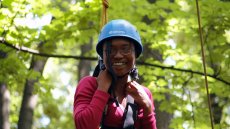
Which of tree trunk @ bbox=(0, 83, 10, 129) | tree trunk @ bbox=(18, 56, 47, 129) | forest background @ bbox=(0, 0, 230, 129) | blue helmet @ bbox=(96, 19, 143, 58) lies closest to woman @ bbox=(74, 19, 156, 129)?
blue helmet @ bbox=(96, 19, 143, 58)

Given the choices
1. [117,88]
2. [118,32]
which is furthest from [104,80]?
[118,32]

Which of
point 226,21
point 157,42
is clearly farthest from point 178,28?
point 226,21

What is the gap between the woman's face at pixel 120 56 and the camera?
2.47 metres

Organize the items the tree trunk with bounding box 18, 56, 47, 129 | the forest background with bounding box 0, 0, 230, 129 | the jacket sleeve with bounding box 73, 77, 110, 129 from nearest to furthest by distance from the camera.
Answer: the jacket sleeve with bounding box 73, 77, 110, 129
the forest background with bounding box 0, 0, 230, 129
the tree trunk with bounding box 18, 56, 47, 129

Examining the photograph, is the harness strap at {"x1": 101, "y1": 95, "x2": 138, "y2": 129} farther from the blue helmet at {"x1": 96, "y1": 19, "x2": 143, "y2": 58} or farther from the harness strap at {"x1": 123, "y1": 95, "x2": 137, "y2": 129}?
the blue helmet at {"x1": 96, "y1": 19, "x2": 143, "y2": 58}

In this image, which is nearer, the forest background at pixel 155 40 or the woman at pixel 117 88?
the woman at pixel 117 88

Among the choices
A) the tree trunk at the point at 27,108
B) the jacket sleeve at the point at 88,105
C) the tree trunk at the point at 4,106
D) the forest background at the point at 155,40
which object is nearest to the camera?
the jacket sleeve at the point at 88,105

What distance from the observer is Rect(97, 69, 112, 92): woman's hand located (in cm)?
241

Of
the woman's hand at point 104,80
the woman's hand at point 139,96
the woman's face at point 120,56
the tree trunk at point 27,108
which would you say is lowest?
the tree trunk at point 27,108

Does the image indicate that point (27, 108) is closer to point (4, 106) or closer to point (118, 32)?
point (4, 106)

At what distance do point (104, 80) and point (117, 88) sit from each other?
175 millimetres

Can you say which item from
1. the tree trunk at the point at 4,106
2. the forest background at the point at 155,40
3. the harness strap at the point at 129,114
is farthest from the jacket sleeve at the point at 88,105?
the tree trunk at the point at 4,106

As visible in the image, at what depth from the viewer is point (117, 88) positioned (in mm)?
2590

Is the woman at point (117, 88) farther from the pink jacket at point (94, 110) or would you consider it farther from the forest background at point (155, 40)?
the forest background at point (155, 40)
